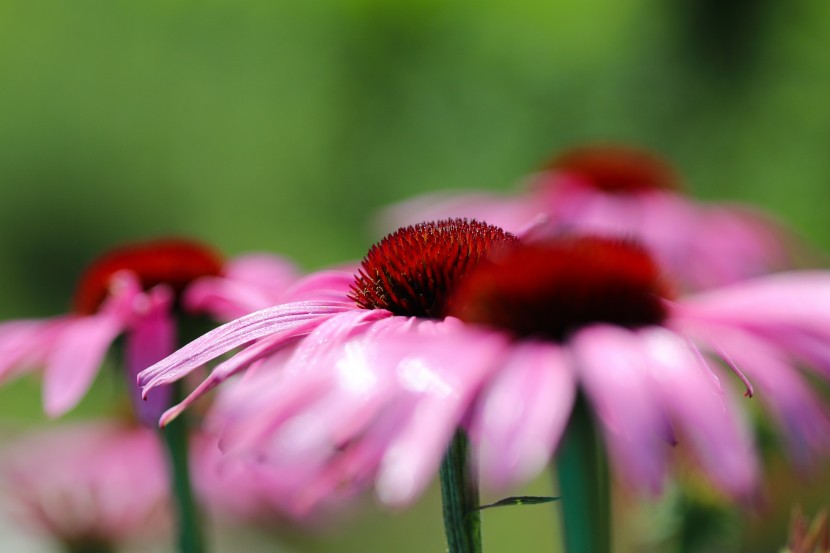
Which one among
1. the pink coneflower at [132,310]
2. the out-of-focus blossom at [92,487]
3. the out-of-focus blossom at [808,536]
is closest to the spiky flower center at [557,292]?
the out-of-focus blossom at [808,536]

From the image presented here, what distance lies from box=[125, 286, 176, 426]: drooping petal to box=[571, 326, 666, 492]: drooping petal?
1.18 feet

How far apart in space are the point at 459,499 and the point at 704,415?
16 cm

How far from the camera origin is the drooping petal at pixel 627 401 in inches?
15.1

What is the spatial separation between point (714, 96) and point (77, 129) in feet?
12.3

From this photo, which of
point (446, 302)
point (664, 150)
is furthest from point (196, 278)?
point (664, 150)

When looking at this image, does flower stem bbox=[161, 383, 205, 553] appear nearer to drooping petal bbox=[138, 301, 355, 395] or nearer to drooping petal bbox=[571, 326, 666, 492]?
drooping petal bbox=[138, 301, 355, 395]

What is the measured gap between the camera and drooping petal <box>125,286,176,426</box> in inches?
30.6

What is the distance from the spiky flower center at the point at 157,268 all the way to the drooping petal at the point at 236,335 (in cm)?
35

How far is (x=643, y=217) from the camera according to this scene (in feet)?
5.02

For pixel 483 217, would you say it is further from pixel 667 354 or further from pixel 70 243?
pixel 70 243

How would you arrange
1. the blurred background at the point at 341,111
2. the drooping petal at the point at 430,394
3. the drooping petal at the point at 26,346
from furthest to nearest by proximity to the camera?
the blurred background at the point at 341,111
the drooping petal at the point at 26,346
the drooping petal at the point at 430,394

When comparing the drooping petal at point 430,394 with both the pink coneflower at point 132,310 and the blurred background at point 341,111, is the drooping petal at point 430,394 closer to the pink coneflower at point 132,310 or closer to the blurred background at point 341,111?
the pink coneflower at point 132,310

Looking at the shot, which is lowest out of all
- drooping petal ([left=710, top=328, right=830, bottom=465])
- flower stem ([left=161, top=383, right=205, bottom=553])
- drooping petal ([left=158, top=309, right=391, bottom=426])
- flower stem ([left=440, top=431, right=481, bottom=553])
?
flower stem ([left=161, top=383, right=205, bottom=553])

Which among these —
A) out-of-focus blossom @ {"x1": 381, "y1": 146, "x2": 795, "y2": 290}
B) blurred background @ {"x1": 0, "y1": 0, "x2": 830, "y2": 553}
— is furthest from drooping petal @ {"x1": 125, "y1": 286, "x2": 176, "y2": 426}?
blurred background @ {"x1": 0, "y1": 0, "x2": 830, "y2": 553}
